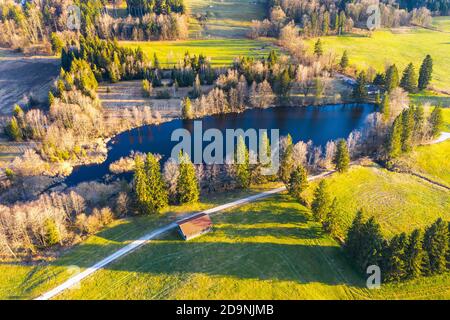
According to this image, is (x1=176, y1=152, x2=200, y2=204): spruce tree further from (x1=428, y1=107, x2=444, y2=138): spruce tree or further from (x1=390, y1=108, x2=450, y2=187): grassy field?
(x1=428, y1=107, x2=444, y2=138): spruce tree

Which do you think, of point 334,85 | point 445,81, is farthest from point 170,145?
point 445,81

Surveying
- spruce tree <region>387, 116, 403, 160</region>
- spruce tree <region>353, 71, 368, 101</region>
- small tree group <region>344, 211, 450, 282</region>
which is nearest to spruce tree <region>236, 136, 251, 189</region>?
small tree group <region>344, 211, 450, 282</region>

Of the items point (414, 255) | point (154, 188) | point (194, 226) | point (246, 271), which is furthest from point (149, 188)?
point (414, 255)

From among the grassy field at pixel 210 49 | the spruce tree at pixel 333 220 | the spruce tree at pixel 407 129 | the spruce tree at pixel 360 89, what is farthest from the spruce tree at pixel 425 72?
the spruce tree at pixel 333 220

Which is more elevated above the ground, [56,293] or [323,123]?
[323,123]

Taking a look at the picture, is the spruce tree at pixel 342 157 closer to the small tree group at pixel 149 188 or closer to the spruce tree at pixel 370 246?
the spruce tree at pixel 370 246
